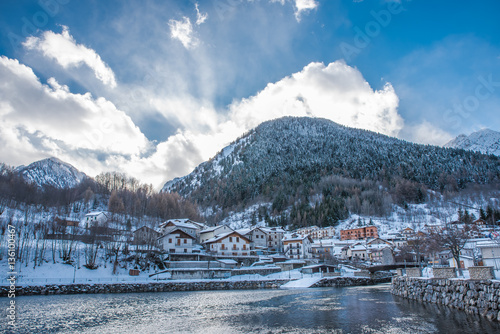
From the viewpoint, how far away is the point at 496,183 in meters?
159

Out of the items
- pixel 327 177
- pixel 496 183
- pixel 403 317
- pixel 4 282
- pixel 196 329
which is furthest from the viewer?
pixel 327 177

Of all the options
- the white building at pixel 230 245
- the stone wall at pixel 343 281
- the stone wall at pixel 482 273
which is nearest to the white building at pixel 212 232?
the white building at pixel 230 245

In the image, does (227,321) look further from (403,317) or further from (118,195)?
A: (118,195)

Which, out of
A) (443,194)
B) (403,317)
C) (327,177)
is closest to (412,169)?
(443,194)

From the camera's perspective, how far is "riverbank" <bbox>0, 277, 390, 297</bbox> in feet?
124

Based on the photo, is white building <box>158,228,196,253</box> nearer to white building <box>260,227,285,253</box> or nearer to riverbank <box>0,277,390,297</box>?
riverbank <box>0,277,390,297</box>

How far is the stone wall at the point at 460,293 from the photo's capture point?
16.2 metres

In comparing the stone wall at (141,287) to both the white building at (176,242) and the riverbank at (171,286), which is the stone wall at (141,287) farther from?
the white building at (176,242)

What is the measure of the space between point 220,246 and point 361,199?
101728 millimetres

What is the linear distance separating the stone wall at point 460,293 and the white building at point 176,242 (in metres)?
45.1

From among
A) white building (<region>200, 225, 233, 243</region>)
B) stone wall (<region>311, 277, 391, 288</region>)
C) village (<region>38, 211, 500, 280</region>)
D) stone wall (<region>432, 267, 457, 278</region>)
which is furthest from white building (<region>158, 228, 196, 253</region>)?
stone wall (<region>432, 267, 457, 278</region>)

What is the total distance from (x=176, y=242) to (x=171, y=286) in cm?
1897

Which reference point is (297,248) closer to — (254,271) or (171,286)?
(254,271)

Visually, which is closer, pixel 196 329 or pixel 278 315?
pixel 196 329
